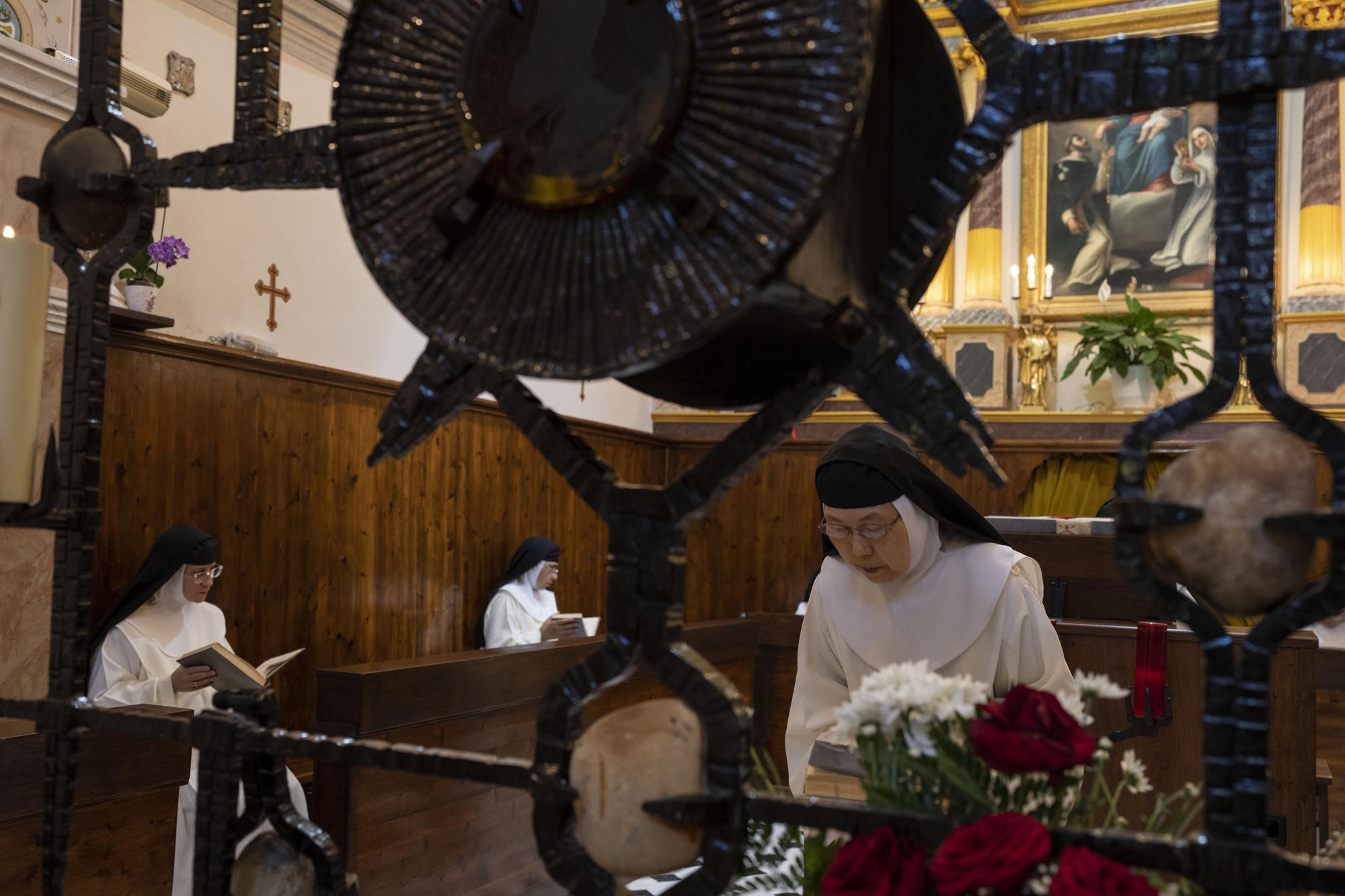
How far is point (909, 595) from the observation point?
3238 millimetres

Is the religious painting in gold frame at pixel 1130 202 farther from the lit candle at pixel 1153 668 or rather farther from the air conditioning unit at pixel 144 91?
the lit candle at pixel 1153 668

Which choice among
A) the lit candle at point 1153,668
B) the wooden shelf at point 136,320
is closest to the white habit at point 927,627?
the lit candle at point 1153,668

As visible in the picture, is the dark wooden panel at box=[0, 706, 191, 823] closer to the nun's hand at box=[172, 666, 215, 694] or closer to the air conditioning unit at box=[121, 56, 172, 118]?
the nun's hand at box=[172, 666, 215, 694]

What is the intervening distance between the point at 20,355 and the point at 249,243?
604 centimetres

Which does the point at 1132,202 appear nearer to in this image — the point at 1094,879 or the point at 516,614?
the point at 516,614

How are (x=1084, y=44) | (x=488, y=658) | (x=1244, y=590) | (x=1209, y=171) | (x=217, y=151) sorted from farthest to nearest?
(x=1209, y=171) < (x=488, y=658) < (x=217, y=151) < (x=1084, y=44) < (x=1244, y=590)

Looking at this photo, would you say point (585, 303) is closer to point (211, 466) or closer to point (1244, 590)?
point (1244, 590)

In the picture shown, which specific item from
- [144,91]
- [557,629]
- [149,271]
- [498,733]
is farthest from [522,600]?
[144,91]

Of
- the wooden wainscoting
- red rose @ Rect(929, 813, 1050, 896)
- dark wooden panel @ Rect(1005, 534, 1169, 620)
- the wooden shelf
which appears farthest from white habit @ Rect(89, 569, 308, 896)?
red rose @ Rect(929, 813, 1050, 896)

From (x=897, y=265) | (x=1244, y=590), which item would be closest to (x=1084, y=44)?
(x=897, y=265)

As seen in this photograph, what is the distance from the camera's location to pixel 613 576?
107 cm

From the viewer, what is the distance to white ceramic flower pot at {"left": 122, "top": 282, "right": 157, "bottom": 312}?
575 centimetres

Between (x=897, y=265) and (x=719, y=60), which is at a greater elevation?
(x=719, y=60)

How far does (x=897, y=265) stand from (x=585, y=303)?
0.27 meters
